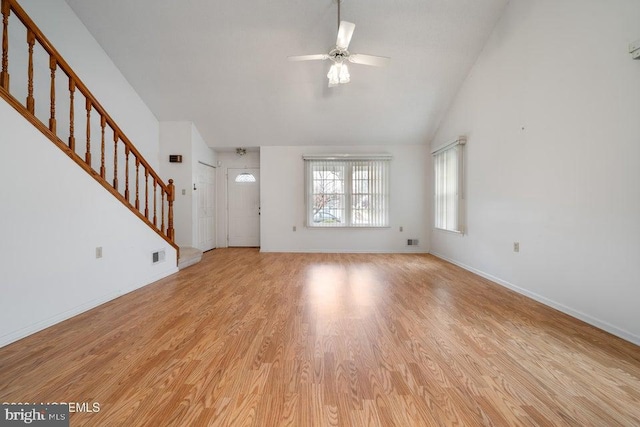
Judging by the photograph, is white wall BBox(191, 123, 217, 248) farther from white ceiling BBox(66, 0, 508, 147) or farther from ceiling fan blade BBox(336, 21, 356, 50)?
ceiling fan blade BBox(336, 21, 356, 50)

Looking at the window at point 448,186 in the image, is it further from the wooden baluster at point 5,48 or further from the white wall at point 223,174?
the wooden baluster at point 5,48

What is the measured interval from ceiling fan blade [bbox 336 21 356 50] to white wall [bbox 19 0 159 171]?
12.7 ft

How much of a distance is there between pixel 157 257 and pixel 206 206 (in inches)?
104

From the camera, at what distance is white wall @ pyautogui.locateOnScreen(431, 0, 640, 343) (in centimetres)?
211

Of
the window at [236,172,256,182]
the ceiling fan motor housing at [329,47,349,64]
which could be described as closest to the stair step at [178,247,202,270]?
the window at [236,172,256,182]

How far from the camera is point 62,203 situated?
2342 millimetres

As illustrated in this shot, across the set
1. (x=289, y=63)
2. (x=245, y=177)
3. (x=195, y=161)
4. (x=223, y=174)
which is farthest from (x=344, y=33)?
(x=223, y=174)

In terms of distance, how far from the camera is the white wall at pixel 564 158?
211cm

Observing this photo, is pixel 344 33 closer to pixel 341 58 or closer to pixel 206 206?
pixel 341 58

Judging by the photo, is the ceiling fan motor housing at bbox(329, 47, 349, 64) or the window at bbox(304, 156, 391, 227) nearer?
the ceiling fan motor housing at bbox(329, 47, 349, 64)

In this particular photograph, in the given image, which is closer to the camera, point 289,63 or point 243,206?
point 289,63

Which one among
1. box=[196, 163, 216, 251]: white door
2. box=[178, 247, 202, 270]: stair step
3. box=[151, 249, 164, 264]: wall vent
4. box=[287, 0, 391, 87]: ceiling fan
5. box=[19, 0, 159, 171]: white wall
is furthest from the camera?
box=[196, 163, 216, 251]: white door

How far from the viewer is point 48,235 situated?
2209 millimetres

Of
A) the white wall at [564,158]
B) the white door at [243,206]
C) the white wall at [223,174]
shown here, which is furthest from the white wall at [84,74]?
the white wall at [564,158]
